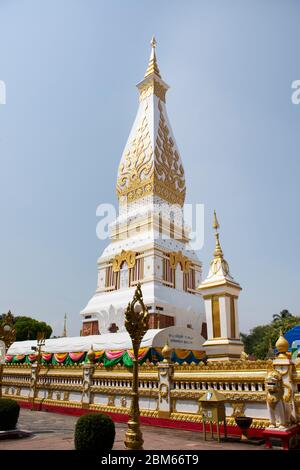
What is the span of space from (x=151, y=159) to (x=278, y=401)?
85.8ft

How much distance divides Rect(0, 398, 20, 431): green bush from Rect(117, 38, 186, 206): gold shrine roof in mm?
22885

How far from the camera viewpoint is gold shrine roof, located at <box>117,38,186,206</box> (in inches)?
1280

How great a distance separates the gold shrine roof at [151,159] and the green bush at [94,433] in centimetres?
2539

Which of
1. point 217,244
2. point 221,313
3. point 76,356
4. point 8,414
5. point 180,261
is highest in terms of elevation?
point 180,261

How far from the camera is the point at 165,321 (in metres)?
24.6

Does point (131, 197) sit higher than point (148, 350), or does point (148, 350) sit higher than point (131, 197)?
point (131, 197)

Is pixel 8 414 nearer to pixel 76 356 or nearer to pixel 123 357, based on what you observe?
pixel 123 357

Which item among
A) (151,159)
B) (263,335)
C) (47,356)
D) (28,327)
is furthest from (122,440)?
(263,335)

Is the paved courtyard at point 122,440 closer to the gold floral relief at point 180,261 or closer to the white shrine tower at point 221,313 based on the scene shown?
the white shrine tower at point 221,313

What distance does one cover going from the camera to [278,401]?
28.5 ft

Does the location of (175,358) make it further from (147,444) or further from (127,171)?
(127,171)

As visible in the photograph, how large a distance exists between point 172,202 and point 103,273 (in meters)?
8.97
